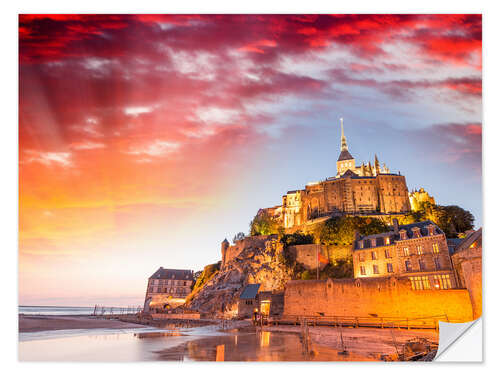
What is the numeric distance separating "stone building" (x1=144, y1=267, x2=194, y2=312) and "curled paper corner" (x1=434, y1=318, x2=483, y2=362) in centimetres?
3343

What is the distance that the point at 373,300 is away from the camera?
12508mm

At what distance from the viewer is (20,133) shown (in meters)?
7.00

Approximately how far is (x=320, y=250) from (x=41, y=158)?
2168cm

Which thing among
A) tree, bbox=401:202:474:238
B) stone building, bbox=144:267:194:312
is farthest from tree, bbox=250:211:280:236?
tree, bbox=401:202:474:238

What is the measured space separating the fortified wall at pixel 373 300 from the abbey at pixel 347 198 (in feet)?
71.1

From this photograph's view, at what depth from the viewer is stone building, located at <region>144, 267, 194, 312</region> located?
35.4m

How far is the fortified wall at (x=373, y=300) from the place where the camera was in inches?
417

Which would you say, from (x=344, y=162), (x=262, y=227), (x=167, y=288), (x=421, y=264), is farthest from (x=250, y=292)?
(x=344, y=162)

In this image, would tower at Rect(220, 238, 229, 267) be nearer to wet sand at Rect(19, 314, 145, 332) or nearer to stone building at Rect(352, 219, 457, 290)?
wet sand at Rect(19, 314, 145, 332)

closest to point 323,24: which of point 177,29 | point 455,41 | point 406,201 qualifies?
point 455,41

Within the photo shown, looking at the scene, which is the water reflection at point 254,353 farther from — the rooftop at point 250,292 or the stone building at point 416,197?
the stone building at point 416,197

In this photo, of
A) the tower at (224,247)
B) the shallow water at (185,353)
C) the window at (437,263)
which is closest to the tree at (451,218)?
the window at (437,263)
